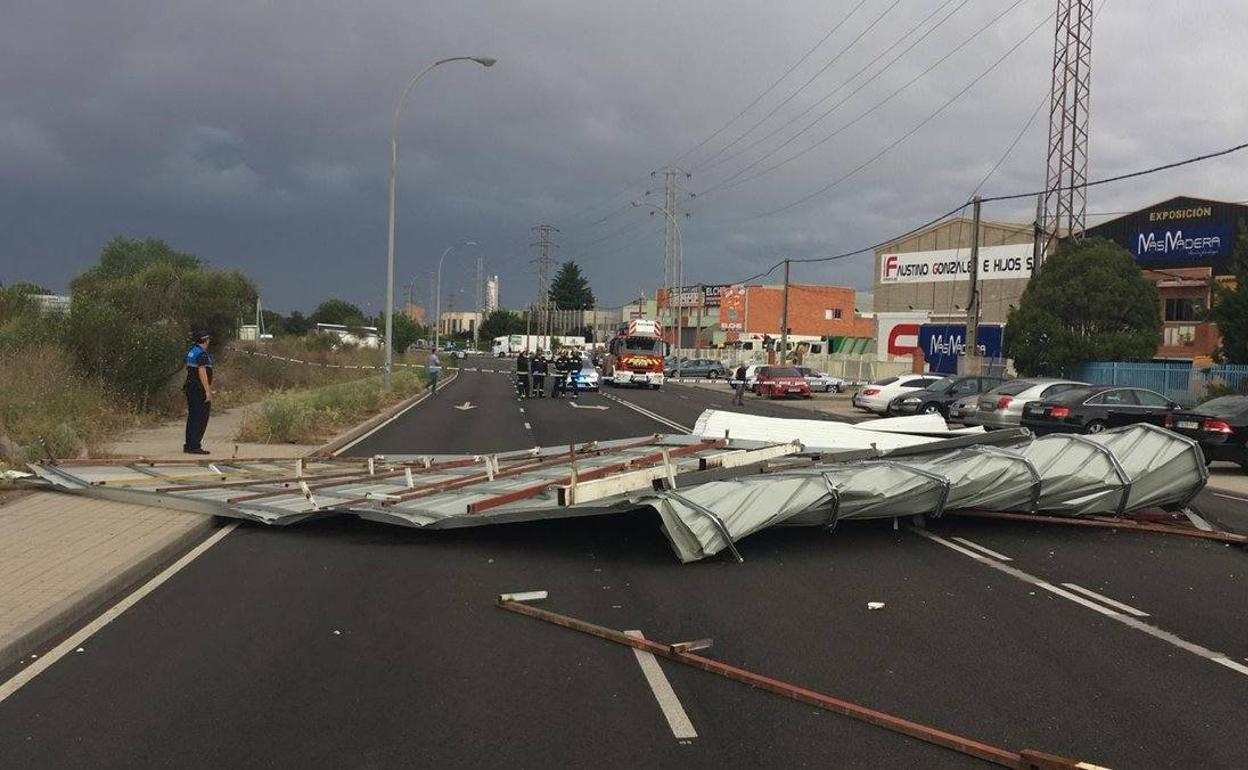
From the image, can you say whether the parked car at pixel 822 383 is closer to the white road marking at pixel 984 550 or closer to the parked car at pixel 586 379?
the parked car at pixel 586 379

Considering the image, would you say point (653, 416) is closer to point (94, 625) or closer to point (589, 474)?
point (589, 474)

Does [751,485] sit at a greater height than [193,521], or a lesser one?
greater

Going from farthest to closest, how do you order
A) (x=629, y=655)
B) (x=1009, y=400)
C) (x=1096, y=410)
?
(x=1009, y=400), (x=1096, y=410), (x=629, y=655)

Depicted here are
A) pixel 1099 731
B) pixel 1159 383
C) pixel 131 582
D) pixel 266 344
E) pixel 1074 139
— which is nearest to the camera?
pixel 1099 731

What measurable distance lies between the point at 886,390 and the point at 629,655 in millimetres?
31428

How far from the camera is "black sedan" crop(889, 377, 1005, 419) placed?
31781mm

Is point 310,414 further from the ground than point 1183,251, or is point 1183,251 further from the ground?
point 1183,251

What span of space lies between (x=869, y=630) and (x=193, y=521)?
21.6ft

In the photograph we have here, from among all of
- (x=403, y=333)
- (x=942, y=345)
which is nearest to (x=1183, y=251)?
(x=942, y=345)

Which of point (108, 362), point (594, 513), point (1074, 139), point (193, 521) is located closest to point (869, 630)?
point (594, 513)

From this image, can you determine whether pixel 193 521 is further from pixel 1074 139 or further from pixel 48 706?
pixel 1074 139

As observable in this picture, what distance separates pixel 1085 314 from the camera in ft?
128

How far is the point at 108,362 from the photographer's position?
2138cm

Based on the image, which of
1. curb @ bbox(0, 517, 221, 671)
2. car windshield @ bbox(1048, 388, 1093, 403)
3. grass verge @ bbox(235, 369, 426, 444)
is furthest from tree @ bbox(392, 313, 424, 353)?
curb @ bbox(0, 517, 221, 671)
